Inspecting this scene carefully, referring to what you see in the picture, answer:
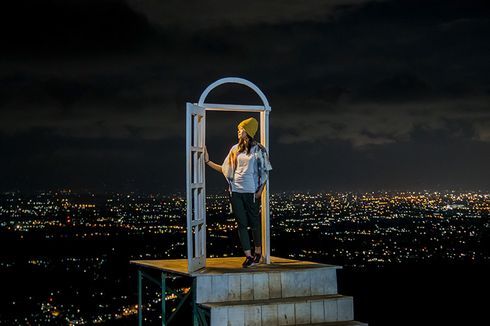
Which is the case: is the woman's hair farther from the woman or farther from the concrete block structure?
the concrete block structure

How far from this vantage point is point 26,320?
65.9 metres

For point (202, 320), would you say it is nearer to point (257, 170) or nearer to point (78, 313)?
point (257, 170)

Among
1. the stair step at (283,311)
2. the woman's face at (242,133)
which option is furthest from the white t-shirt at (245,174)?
the stair step at (283,311)

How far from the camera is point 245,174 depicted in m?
8.85

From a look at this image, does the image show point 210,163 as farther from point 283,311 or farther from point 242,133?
point 283,311

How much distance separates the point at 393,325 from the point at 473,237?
5127cm

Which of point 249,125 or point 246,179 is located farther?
point 246,179

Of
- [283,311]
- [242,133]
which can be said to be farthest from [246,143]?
[283,311]

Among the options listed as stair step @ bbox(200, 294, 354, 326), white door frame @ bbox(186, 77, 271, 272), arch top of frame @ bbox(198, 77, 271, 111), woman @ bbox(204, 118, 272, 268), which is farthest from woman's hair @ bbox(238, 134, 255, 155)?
stair step @ bbox(200, 294, 354, 326)

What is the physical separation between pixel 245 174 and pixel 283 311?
186 cm

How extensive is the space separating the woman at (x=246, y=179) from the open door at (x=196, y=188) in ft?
0.90

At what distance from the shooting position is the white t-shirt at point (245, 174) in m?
8.86

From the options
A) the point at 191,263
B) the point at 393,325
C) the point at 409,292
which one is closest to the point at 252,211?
the point at 191,263

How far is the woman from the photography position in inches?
347
